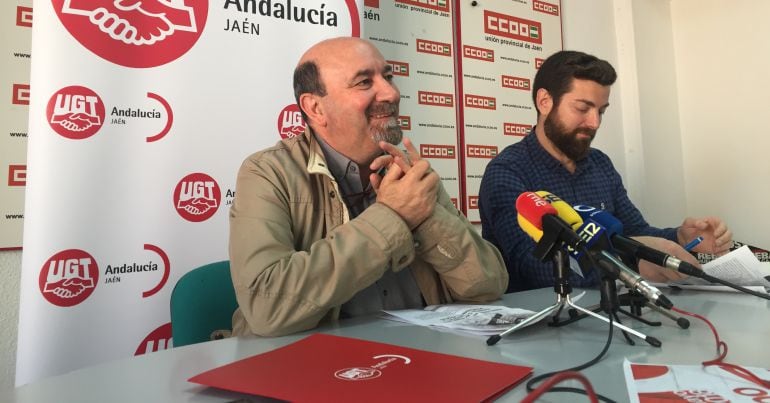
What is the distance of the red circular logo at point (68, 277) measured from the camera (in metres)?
1.44

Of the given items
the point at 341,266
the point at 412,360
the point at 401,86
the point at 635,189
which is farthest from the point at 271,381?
the point at 635,189

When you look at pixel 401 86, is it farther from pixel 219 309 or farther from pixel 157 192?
pixel 219 309

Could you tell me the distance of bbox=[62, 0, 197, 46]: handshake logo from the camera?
1.55 meters

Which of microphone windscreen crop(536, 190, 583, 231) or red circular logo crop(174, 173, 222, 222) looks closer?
microphone windscreen crop(536, 190, 583, 231)

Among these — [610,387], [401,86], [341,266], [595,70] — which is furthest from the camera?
[401,86]

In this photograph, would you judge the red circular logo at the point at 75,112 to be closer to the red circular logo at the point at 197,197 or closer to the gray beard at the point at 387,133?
the red circular logo at the point at 197,197

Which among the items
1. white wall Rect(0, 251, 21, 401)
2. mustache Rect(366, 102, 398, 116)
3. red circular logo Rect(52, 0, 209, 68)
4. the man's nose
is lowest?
white wall Rect(0, 251, 21, 401)

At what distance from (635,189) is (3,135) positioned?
3252 millimetres

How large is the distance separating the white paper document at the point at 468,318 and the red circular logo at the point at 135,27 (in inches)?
49.6

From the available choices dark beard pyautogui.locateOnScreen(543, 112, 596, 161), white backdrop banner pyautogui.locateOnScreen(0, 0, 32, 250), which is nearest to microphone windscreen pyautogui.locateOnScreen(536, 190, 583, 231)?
dark beard pyautogui.locateOnScreen(543, 112, 596, 161)

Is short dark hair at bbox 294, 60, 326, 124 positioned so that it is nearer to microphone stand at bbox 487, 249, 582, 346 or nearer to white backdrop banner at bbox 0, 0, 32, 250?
microphone stand at bbox 487, 249, 582, 346

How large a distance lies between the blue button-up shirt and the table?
0.48 m

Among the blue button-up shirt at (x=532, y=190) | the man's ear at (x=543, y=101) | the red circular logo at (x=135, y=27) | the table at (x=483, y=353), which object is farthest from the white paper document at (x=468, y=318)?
the red circular logo at (x=135, y=27)

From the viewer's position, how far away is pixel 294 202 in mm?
1105
